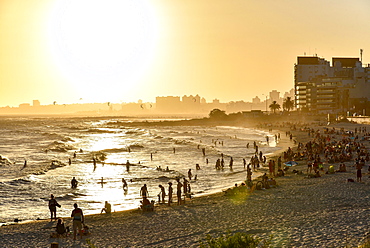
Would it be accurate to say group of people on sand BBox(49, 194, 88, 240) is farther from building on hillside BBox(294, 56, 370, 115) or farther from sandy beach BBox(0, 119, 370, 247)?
building on hillside BBox(294, 56, 370, 115)

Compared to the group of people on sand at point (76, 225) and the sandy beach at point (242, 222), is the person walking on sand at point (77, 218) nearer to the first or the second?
the group of people on sand at point (76, 225)

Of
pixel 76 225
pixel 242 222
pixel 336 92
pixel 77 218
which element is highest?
pixel 336 92

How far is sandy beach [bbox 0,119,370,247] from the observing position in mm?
15281

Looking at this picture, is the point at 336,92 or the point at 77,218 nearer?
the point at 77,218

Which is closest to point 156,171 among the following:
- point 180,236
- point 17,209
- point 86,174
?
point 86,174

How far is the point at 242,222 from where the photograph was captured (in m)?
17.8

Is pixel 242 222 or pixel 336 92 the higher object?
pixel 336 92

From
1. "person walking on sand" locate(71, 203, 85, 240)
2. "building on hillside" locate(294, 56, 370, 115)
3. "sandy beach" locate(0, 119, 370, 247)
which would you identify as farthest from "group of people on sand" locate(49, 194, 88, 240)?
"building on hillside" locate(294, 56, 370, 115)

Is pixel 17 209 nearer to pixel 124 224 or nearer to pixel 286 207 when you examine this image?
pixel 124 224

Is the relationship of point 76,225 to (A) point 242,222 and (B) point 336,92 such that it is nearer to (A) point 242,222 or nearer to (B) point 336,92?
(A) point 242,222

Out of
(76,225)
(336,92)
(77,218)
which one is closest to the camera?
(77,218)

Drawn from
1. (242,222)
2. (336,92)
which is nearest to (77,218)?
(242,222)

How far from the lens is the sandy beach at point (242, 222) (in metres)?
15.3

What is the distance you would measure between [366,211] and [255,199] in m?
6.37
